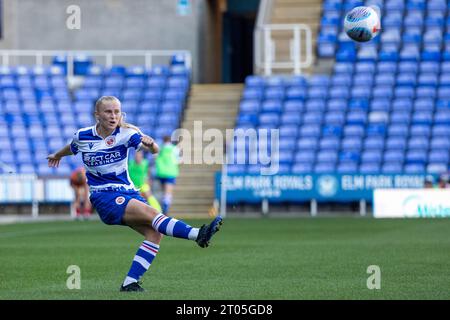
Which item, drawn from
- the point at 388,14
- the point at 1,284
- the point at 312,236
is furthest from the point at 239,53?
the point at 1,284

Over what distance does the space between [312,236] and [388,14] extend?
1681cm

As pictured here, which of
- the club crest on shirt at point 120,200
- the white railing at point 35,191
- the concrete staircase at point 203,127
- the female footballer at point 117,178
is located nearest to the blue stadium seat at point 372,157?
the concrete staircase at point 203,127

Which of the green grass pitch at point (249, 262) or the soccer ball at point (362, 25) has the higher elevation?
the soccer ball at point (362, 25)

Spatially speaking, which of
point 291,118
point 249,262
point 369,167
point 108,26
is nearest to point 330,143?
point 369,167

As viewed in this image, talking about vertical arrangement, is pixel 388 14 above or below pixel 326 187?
above

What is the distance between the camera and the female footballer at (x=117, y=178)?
11078mm

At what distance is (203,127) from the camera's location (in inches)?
1350

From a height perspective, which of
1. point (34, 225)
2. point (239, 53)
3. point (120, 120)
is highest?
point (239, 53)

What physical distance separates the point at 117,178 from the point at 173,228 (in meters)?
0.83

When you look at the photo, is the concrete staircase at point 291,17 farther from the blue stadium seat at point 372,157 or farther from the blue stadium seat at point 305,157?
the blue stadium seat at point 372,157

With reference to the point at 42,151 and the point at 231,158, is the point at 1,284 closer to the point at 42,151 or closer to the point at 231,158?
the point at 231,158

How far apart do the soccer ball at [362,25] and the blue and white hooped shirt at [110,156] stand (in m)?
6.16

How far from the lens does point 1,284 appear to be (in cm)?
1238

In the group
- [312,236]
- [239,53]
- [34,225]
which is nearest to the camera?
[312,236]
